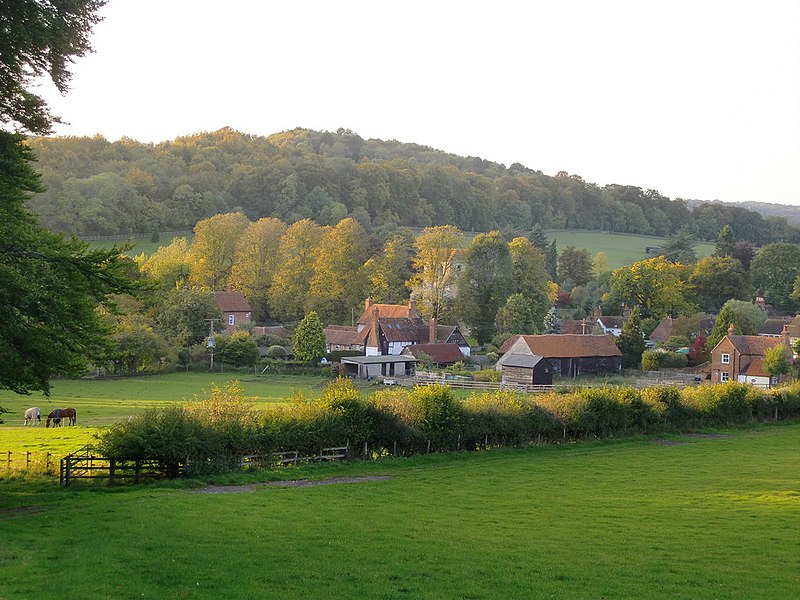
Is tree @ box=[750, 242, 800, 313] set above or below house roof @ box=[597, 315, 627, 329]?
above

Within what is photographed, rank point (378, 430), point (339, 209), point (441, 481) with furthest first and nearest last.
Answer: point (339, 209) < point (378, 430) < point (441, 481)

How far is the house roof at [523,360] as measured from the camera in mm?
62781

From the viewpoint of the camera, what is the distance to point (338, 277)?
88.6 m

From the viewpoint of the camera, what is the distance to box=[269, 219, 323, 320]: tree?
87688mm

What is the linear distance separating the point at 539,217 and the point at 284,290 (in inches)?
3403

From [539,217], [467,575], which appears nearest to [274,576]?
[467,575]

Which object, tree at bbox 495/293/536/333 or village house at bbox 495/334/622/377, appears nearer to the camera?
village house at bbox 495/334/622/377

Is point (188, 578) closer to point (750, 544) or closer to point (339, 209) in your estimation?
point (750, 544)

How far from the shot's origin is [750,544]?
19984 mm

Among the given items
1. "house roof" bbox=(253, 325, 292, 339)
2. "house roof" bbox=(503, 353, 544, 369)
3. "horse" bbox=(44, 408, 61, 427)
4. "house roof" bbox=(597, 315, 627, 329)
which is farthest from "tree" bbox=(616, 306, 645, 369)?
"horse" bbox=(44, 408, 61, 427)

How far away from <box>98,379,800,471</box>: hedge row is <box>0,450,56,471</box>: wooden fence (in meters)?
1.76

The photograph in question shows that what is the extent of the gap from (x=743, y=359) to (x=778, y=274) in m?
45.1

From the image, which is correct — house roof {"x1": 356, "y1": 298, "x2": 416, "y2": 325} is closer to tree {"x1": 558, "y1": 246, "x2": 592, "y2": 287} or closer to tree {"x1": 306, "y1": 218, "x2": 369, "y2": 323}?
tree {"x1": 306, "y1": 218, "x2": 369, "y2": 323}

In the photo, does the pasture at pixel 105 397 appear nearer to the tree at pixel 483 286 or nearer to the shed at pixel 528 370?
the shed at pixel 528 370
